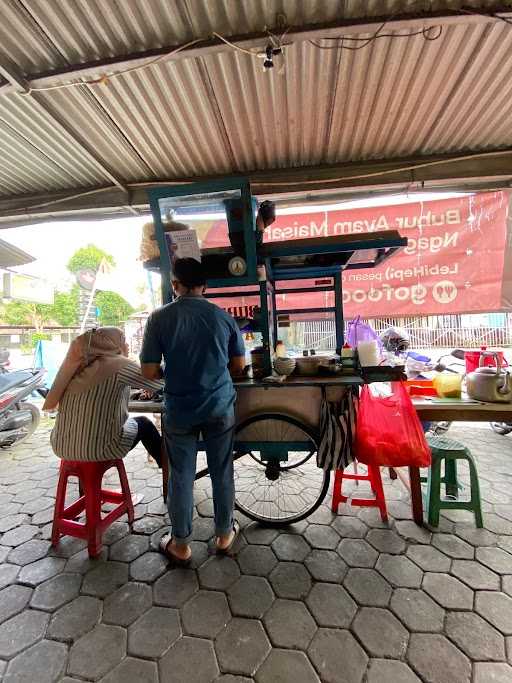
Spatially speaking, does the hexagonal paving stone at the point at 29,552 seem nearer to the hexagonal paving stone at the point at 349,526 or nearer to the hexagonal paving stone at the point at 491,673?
the hexagonal paving stone at the point at 349,526

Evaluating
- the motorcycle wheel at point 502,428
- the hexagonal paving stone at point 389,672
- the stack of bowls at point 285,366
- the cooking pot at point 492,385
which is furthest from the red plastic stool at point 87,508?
the motorcycle wheel at point 502,428

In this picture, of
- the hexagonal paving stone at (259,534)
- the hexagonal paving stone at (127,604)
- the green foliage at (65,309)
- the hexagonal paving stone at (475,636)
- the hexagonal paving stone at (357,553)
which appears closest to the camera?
the hexagonal paving stone at (475,636)

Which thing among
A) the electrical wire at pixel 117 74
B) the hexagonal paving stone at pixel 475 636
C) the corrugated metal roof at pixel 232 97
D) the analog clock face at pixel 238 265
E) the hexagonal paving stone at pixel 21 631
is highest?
the corrugated metal roof at pixel 232 97

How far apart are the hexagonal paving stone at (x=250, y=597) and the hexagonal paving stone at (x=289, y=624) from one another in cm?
5

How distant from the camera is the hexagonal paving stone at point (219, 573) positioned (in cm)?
187

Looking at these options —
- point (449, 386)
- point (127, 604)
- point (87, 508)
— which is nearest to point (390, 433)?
point (449, 386)

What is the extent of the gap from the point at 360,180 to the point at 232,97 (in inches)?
62.4

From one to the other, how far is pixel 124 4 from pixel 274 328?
239 centimetres

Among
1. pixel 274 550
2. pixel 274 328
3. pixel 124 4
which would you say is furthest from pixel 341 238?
pixel 274 550

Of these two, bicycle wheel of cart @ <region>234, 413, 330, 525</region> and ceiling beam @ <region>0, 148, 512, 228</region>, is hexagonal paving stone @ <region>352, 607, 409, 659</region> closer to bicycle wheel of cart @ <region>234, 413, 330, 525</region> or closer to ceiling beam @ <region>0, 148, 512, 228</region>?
bicycle wheel of cart @ <region>234, 413, 330, 525</region>

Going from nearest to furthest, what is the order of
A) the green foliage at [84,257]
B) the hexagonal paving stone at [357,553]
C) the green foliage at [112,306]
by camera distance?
the hexagonal paving stone at [357,553] → the green foliage at [112,306] → the green foliage at [84,257]

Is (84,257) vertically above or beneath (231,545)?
above

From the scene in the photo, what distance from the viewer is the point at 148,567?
2.02m

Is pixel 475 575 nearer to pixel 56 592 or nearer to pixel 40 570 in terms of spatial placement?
pixel 56 592
